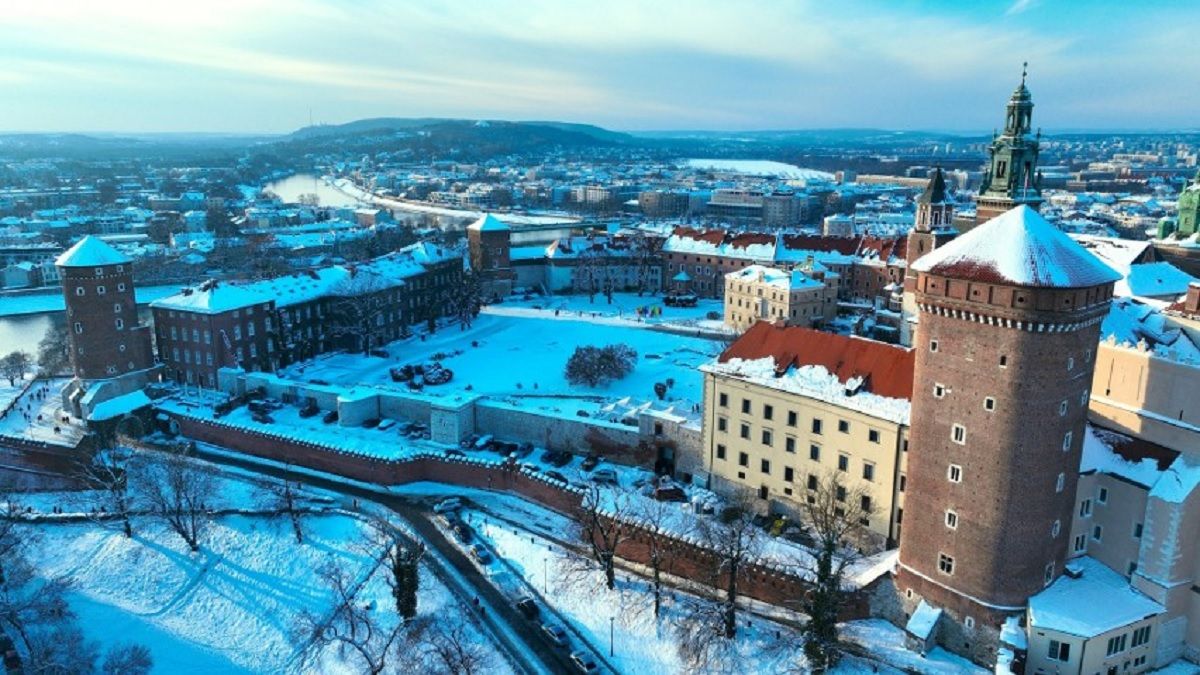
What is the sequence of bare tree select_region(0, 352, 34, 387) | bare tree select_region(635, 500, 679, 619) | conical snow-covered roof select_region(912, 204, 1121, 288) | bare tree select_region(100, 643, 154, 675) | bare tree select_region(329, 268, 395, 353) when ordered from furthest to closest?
bare tree select_region(329, 268, 395, 353), bare tree select_region(0, 352, 34, 387), bare tree select_region(635, 500, 679, 619), bare tree select_region(100, 643, 154, 675), conical snow-covered roof select_region(912, 204, 1121, 288)

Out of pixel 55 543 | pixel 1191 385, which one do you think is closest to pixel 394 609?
pixel 55 543

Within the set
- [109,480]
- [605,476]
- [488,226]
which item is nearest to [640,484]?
[605,476]

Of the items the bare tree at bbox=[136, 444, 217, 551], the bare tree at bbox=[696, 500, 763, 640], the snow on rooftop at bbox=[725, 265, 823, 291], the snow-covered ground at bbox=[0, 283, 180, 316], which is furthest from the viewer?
the snow-covered ground at bbox=[0, 283, 180, 316]

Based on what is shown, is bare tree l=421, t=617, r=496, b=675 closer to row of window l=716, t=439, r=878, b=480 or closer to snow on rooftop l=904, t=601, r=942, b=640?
row of window l=716, t=439, r=878, b=480

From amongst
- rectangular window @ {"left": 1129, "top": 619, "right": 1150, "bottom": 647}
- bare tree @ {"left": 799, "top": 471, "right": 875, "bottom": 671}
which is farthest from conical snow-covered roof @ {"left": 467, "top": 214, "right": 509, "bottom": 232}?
rectangular window @ {"left": 1129, "top": 619, "right": 1150, "bottom": 647}

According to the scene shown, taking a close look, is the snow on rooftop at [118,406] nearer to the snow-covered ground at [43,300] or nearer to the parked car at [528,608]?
the parked car at [528,608]

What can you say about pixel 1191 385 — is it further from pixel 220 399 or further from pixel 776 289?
pixel 220 399
